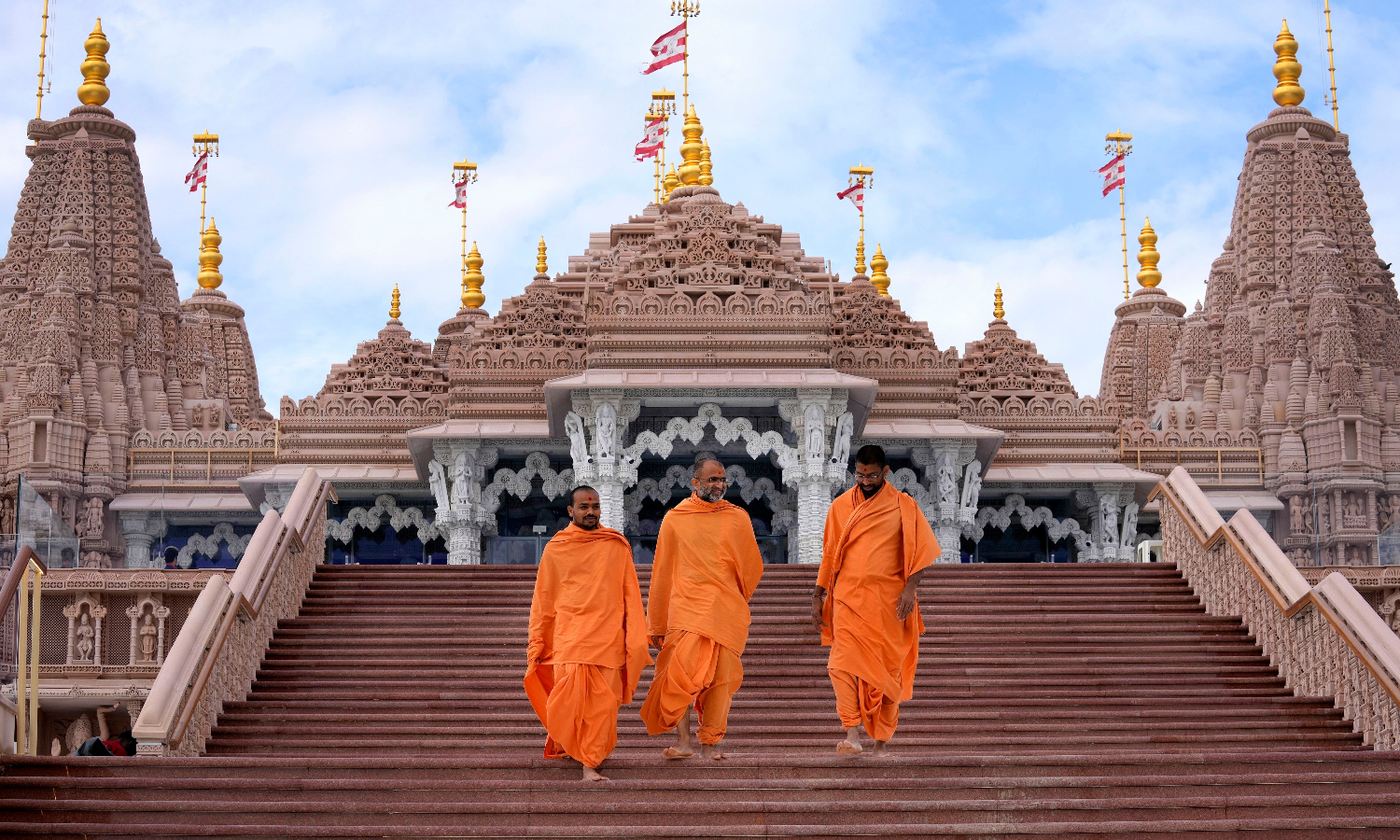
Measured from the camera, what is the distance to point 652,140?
133 feet

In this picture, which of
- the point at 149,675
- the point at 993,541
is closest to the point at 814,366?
the point at 993,541

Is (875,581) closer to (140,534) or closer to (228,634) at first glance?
(228,634)

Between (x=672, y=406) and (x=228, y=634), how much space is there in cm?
1164

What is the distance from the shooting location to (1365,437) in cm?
3173

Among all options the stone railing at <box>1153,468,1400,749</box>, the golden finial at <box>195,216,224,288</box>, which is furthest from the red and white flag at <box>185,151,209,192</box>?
the stone railing at <box>1153,468,1400,749</box>

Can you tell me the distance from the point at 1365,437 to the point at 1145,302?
14377mm

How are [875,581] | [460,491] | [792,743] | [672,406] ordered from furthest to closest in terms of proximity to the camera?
[460,491] → [672,406] → [792,743] → [875,581]

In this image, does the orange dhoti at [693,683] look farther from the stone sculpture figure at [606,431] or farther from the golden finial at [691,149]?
the golden finial at [691,149]

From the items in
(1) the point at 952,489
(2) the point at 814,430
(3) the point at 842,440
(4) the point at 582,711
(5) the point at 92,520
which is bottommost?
(4) the point at 582,711

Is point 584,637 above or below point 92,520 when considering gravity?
below

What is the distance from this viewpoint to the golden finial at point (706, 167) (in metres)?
30.6

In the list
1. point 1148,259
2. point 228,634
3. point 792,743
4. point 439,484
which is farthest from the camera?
point 1148,259

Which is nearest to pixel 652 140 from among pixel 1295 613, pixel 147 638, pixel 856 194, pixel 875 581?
pixel 856 194

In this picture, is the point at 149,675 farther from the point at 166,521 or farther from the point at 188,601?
the point at 166,521
